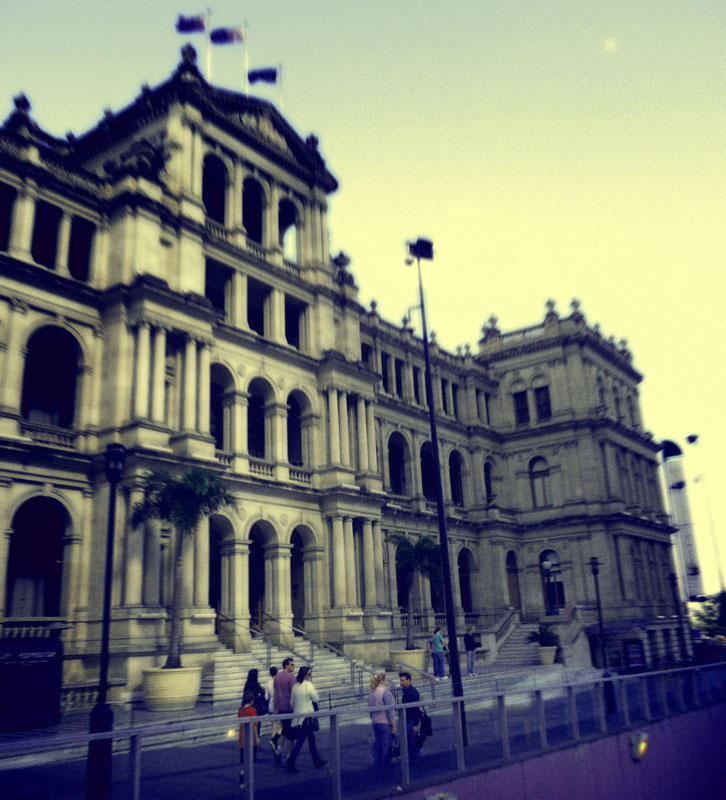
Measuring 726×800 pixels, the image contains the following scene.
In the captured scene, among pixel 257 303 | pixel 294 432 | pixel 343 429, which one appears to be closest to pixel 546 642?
pixel 343 429

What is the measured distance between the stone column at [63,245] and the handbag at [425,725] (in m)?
21.3

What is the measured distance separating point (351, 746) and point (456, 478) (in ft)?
132

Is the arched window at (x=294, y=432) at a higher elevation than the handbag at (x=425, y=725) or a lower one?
higher

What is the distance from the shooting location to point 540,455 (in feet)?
174

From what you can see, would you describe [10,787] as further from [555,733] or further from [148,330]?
[148,330]

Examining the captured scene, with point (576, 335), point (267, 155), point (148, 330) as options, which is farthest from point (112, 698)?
point (576, 335)

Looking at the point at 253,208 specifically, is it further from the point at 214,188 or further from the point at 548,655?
the point at 548,655

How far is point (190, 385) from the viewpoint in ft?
93.2

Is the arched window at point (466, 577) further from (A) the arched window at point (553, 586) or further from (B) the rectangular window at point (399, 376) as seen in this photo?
(B) the rectangular window at point (399, 376)

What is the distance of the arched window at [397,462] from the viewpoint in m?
44.8

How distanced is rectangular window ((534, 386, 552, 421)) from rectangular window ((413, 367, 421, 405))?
Answer: 1075cm

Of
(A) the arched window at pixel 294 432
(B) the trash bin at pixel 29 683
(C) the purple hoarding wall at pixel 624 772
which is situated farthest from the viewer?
(A) the arched window at pixel 294 432

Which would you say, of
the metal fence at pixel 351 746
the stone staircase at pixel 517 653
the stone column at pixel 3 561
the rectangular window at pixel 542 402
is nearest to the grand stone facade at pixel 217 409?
the stone column at pixel 3 561

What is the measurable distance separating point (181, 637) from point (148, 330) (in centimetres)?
1068
